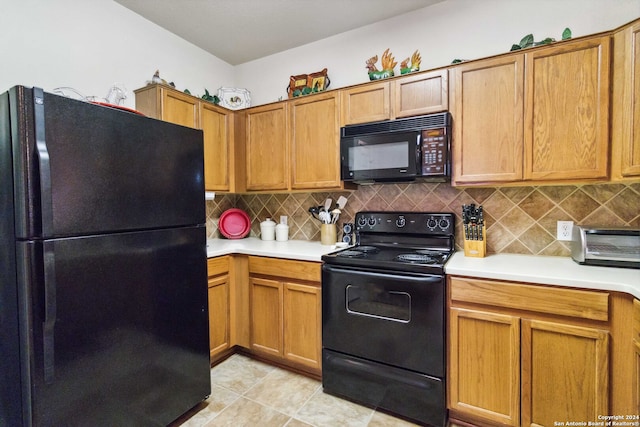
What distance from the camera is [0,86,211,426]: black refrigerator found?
1093 millimetres

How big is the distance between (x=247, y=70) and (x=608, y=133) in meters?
2.90

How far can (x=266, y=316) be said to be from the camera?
2.25 metres

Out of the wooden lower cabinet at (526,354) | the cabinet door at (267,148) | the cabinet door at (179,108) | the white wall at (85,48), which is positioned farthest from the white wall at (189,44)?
the wooden lower cabinet at (526,354)

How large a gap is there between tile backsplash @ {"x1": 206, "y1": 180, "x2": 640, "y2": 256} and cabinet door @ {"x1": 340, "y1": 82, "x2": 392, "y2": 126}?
1.80 ft

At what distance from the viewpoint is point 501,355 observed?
4.96ft

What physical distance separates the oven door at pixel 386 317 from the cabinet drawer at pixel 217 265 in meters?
0.81

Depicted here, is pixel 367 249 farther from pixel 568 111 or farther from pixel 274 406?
pixel 568 111

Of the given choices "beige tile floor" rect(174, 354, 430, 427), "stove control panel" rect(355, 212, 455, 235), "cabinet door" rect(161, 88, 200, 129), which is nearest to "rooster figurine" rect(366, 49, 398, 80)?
"stove control panel" rect(355, 212, 455, 235)

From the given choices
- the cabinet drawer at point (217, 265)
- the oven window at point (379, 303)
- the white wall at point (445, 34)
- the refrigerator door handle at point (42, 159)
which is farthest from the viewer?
the cabinet drawer at point (217, 265)

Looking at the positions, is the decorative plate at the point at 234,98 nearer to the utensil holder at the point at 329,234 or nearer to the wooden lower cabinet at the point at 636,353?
the utensil holder at the point at 329,234

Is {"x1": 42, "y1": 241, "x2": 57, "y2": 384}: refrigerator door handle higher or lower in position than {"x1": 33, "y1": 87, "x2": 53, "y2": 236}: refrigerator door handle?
lower

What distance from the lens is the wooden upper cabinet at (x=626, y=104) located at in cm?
142

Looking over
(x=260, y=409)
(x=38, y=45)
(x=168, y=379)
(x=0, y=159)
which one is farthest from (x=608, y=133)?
(x=38, y=45)

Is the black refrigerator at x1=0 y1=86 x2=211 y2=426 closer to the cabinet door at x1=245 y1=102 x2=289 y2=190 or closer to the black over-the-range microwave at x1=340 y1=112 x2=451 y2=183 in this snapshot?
the cabinet door at x1=245 y1=102 x2=289 y2=190
